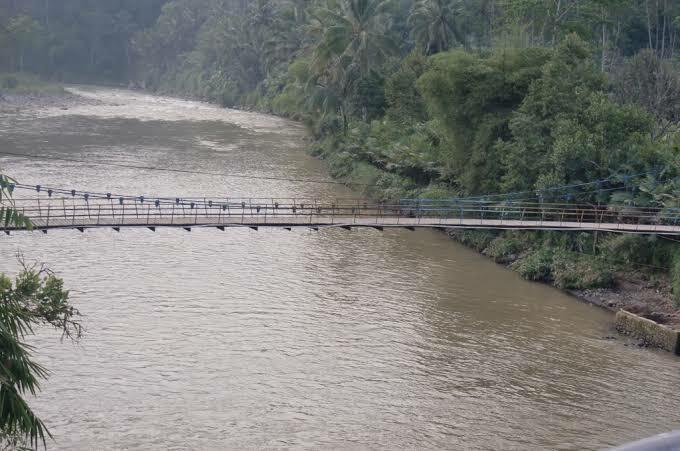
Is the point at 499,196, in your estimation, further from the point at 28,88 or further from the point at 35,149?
the point at 28,88

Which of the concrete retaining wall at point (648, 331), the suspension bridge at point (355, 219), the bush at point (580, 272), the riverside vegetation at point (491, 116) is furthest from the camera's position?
the bush at point (580, 272)

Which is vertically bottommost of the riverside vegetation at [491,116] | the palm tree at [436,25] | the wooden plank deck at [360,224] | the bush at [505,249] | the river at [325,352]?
the river at [325,352]

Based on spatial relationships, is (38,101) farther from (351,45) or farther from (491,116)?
(491,116)

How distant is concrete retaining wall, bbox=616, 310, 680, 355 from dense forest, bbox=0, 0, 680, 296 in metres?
2.38

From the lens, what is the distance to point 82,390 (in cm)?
1780

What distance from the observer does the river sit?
55.3 ft

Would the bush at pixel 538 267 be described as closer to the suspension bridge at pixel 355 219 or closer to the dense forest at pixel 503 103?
the dense forest at pixel 503 103

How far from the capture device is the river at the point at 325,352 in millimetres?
16844

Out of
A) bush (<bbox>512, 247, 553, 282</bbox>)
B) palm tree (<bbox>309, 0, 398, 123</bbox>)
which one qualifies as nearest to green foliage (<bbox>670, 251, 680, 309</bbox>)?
bush (<bbox>512, 247, 553, 282</bbox>)

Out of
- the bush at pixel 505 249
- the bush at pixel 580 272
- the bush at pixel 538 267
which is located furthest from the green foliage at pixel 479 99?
the bush at pixel 580 272

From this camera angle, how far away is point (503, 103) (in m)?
33.1

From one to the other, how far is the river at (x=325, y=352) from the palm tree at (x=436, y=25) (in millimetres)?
20834

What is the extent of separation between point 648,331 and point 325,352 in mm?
9022

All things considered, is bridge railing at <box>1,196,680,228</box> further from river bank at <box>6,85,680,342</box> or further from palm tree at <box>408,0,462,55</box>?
palm tree at <box>408,0,462,55</box>
